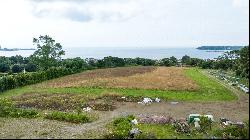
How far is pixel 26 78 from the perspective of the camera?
173 ft

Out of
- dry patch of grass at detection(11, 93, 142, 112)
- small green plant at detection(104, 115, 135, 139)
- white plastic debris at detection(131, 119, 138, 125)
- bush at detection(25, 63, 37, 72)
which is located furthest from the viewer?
bush at detection(25, 63, 37, 72)

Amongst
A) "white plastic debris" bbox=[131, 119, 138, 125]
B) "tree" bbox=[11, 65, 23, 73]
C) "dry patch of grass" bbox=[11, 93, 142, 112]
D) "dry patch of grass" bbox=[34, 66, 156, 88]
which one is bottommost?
"tree" bbox=[11, 65, 23, 73]

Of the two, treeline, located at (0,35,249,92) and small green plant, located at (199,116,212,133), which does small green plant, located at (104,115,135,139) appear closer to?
small green plant, located at (199,116,212,133)

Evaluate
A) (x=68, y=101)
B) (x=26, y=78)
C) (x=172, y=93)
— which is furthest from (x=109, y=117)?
(x=26, y=78)

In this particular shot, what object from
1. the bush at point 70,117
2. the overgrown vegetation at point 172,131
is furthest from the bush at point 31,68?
the overgrown vegetation at point 172,131

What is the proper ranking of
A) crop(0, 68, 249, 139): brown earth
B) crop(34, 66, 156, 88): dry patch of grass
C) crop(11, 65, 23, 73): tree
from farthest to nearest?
1. crop(11, 65, 23, 73): tree
2. crop(34, 66, 156, 88): dry patch of grass
3. crop(0, 68, 249, 139): brown earth

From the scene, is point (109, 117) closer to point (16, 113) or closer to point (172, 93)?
point (16, 113)

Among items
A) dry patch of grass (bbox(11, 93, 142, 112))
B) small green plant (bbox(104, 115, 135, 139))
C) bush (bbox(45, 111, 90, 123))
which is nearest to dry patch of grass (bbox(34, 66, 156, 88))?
dry patch of grass (bbox(11, 93, 142, 112))

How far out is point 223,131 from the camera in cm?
2225

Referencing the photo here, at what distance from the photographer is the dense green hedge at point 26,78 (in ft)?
155

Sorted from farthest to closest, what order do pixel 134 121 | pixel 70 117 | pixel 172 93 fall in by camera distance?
1. pixel 172 93
2. pixel 70 117
3. pixel 134 121

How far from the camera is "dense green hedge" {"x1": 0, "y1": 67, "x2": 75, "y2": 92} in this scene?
4733 cm

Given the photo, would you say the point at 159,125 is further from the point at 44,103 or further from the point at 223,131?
the point at 44,103

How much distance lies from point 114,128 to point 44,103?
43.4ft
